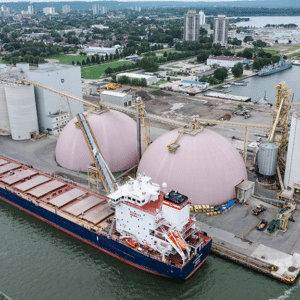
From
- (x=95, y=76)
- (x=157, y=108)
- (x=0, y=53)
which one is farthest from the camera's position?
(x=0, y=53)

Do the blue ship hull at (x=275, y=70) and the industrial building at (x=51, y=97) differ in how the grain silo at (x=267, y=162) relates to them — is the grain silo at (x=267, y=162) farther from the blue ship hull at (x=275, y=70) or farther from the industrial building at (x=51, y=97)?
the blue ship hull at (x=275, y=70)

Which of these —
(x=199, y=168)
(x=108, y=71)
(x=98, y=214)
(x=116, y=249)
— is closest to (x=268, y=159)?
(x=199, y=168)

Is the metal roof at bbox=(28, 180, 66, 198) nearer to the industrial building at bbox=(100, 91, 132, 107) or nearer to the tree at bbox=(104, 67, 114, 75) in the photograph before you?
the industrial building at bbox=(100, 91, 132, 107)

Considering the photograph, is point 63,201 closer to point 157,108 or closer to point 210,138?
point 210,138

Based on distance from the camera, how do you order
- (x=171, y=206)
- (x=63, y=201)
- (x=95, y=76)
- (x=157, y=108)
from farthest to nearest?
(x=95, y=76)
(x=157, y=108)
(x=63, y=201)
(x=171, y=206)

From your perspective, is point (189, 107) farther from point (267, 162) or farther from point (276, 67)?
point (276, 67)

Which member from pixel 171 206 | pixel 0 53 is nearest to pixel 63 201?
pixel 171 206
